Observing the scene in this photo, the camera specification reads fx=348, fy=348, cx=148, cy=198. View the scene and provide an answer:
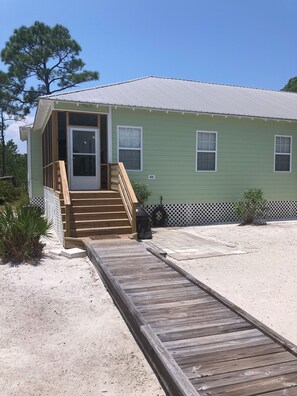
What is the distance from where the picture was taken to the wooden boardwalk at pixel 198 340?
109 inches

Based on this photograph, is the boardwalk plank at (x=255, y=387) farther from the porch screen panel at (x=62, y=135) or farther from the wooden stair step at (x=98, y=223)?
the porch screen panel at (x=62, y=135)

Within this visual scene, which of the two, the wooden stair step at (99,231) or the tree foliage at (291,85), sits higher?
the tree foliage at (291,85)

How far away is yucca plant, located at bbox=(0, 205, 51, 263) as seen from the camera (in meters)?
6.83

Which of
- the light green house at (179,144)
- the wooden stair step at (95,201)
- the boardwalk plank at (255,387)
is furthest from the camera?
the light green house at (179,144)

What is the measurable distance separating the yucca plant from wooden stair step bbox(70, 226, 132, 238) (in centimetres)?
113

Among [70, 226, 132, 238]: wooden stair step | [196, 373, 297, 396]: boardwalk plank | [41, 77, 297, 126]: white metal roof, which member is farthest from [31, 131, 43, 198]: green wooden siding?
[196, 373, 297, 396]: boardwalk plank

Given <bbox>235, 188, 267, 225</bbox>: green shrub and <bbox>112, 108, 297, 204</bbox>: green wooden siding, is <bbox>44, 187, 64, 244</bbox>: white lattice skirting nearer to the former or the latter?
<bbox>112, 108, 297, 204</bbox>: green wooden siding

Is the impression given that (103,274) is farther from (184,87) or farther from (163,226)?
(184,87)

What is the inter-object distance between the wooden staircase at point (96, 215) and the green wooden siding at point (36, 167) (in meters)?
5.97

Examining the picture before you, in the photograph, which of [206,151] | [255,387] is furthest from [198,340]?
[206,151]

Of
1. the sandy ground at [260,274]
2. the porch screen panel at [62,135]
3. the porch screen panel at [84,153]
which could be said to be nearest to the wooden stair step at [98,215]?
the sandy ground at [260,274]

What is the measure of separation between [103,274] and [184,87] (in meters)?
10.6

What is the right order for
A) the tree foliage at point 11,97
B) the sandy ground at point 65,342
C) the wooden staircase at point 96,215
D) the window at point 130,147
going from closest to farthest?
the sandy ground at point 65,342
the wooden staircase at point 96,215
the window at point 130,147
the tree foliage at point 11,97

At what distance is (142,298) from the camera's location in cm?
459
